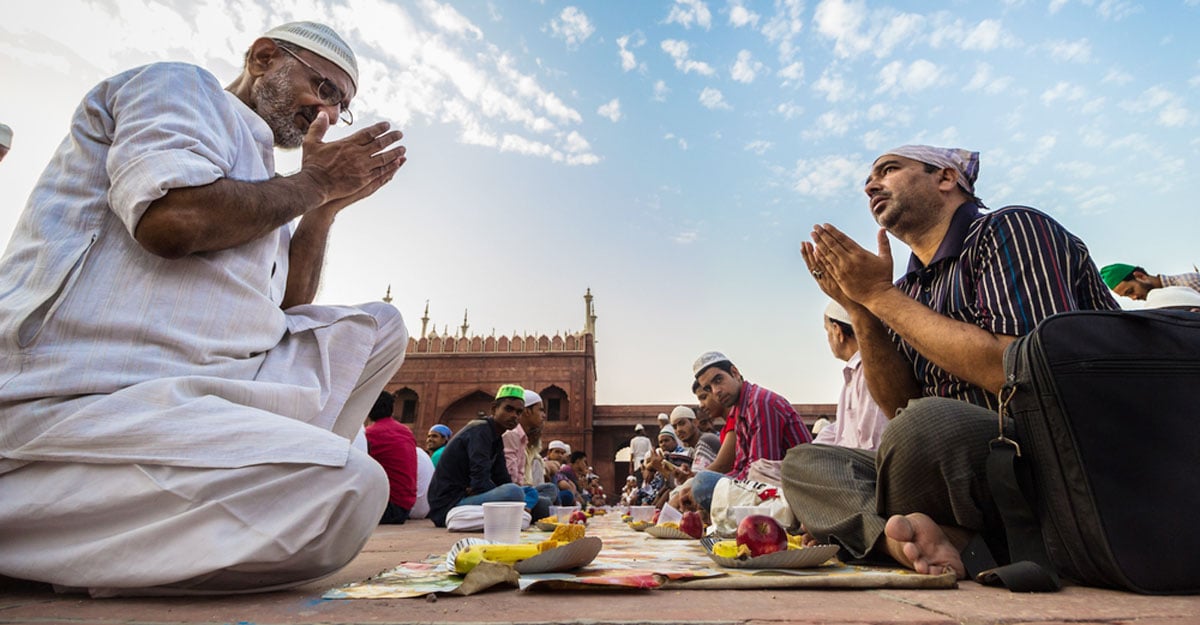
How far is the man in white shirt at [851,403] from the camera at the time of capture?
2385 millimetres

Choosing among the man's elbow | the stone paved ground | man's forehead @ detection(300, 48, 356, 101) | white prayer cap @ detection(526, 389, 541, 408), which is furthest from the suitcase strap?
white prayer cap @ detection(526, 389, 541, 408)

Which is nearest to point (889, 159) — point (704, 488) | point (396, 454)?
point (704, 488)

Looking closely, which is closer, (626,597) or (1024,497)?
(626,597)

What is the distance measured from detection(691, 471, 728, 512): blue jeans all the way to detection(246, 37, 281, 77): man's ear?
2813 mm

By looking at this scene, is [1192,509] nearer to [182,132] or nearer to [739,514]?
[739,514]

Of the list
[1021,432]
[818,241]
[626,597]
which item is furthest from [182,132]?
[1021,432]

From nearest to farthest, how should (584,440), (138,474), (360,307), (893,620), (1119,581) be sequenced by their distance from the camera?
1. (893,620)
2. (138,474)
3. (1119,581)
4. (360,307)
5. (584,440)

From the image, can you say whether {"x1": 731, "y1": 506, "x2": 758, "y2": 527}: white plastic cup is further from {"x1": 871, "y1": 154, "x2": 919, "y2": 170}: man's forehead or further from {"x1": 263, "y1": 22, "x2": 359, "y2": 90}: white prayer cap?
{"x1": 263, "y1": 22, "x2": 359, "y2": 90}: white prayer cap

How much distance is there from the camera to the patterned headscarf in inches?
73.5

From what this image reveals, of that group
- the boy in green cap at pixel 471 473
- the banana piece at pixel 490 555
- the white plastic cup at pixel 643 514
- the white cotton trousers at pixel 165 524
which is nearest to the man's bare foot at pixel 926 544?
the banana piece at pixel 490 555

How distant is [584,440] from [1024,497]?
17444 mm

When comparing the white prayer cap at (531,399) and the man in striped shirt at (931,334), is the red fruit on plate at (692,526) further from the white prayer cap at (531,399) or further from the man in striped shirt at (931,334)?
the white prayer cap at (531,399)

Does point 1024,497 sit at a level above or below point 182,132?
below

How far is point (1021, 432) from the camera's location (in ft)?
3.86
